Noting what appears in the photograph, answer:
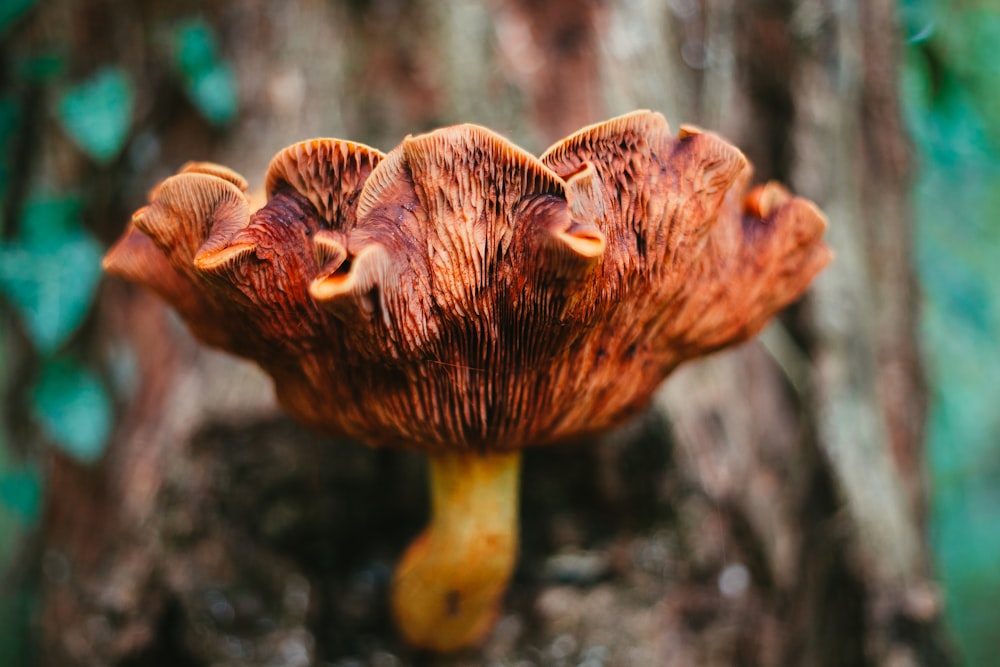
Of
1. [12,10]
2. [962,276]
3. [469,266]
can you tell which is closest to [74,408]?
[12,10]

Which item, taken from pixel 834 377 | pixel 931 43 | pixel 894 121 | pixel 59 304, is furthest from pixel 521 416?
pixel 931 43

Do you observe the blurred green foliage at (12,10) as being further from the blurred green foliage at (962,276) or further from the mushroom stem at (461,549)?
the blurred green foliage at (962,276)

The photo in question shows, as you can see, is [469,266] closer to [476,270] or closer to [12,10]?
[476,270]

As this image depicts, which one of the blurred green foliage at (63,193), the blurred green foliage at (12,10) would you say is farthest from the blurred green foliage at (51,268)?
the blurred green foliage at (12,10)

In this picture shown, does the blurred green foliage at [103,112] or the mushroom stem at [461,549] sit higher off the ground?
the blurred green foliage at [103,112]

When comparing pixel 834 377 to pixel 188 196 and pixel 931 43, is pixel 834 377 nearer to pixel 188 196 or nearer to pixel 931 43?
pixel 931 43
